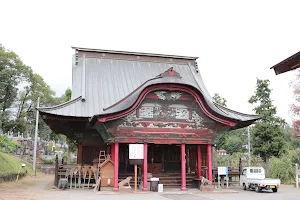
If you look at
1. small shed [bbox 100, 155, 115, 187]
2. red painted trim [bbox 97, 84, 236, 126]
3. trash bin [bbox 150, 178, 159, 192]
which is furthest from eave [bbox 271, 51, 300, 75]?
small shed [bbox 100, 155, 115, 187]

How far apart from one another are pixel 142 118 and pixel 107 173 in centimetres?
384

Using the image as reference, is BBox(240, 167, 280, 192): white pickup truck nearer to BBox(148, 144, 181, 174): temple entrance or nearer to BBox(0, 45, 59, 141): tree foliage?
BBox(148, 144, 181, 174): temple entrance

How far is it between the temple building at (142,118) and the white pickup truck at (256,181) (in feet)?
8.41

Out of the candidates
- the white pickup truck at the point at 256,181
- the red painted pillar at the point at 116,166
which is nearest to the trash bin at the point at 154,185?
the red painted pillar at the point at 116,166

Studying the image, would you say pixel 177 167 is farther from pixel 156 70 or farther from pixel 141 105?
pixel 156 70

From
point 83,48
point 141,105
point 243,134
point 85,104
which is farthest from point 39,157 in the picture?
point 243,134

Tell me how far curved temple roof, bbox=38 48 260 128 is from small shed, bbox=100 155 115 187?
313cm

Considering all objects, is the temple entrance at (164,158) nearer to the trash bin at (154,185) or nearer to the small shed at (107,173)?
the trash bin at (154,185)

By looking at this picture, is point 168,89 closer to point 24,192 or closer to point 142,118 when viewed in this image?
point 142,118

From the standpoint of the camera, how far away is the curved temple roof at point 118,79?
18.7 metres

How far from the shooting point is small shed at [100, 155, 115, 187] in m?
17.9

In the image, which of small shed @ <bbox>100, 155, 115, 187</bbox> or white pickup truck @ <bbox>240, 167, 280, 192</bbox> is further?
small shed @ <bbox>100, 155, 115, 187</bbox>

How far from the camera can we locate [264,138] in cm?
2469

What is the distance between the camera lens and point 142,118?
60.0 feet
